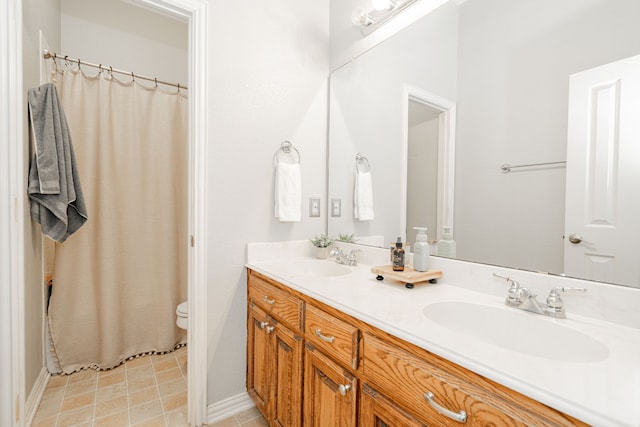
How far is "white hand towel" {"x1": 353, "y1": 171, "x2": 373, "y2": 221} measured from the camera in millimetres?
1736

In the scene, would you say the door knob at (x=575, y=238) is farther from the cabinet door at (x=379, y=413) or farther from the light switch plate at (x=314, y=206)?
the light switch plate at (x=314, y=206)

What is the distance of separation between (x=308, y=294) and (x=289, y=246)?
2.30ft

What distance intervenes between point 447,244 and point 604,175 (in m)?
0.55

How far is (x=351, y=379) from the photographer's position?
93 cm

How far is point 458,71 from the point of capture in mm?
1261

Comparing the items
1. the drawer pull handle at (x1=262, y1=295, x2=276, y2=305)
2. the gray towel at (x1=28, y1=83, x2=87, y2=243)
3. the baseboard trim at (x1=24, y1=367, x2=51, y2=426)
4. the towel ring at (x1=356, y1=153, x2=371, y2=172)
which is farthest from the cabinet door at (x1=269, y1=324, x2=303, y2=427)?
the gray towel at (x1=28, y1=83, x2=87, y2=243)

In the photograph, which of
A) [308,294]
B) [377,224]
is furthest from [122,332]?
[377,224]

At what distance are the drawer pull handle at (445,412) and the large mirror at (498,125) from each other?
24.6 inches

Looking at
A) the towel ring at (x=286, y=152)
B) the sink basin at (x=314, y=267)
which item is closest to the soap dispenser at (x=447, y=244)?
the sink basin at (x=314, y=267)

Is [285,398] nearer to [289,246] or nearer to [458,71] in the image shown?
[289,246]

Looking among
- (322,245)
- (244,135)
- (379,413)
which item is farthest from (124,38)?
(379,413)

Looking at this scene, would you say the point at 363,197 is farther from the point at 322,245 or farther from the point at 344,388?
the point at 344,388

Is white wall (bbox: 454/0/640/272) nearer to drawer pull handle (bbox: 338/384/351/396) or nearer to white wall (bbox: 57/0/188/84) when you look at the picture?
drawer pull handle (bbox: 338/384/351/396)

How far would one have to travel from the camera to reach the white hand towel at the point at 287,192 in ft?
5.64
